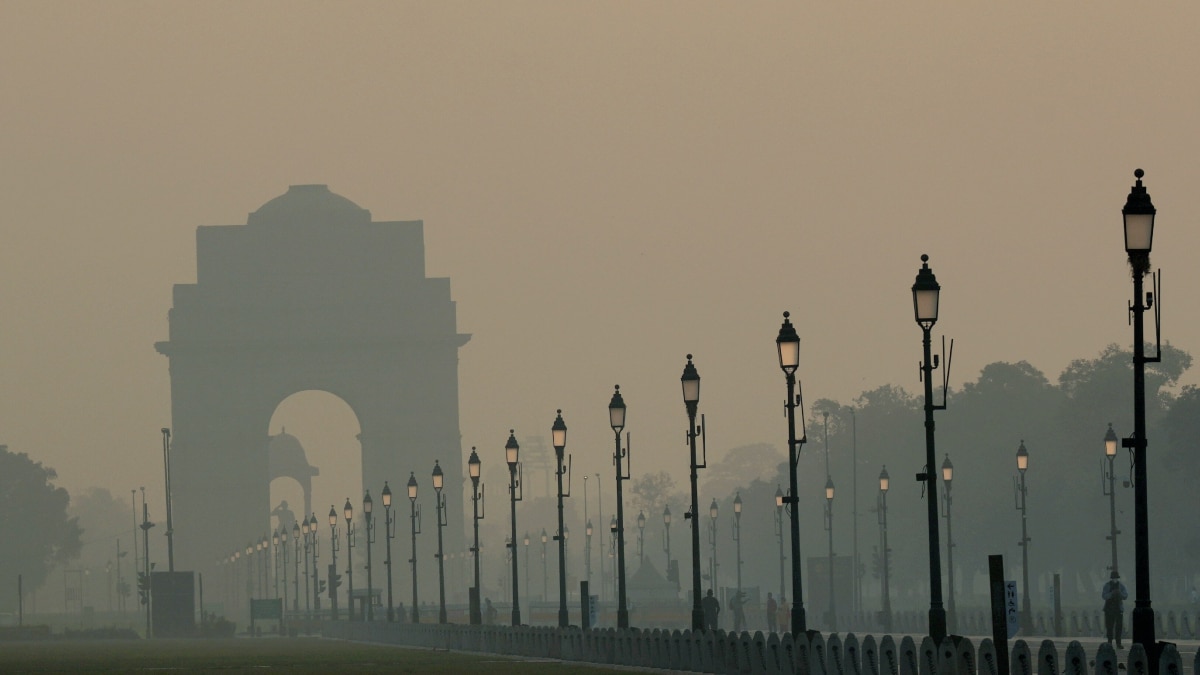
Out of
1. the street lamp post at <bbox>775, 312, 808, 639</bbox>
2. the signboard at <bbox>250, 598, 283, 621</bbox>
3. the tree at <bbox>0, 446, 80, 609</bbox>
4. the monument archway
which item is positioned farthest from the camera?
the tree at <bbox>0, 446, 80, 609</bbox>

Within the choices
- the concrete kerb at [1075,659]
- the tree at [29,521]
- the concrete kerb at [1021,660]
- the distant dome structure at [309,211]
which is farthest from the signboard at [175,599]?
the concrete kerb at [1075,659]

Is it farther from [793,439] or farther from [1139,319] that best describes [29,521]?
[1139,319]

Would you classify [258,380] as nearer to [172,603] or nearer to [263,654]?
[172,603]

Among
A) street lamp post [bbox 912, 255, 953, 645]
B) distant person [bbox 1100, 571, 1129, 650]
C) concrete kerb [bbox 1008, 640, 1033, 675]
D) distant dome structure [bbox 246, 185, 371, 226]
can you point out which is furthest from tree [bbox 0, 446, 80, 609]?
concrete kerb [bbox 1008, 640, 1033, 675]

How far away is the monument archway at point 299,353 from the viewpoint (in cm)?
13600

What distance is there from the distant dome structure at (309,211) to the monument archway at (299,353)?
5 cm

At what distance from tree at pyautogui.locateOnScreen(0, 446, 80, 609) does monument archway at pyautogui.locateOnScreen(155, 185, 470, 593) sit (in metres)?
9.89

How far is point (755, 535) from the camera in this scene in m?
135

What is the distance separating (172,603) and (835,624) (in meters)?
23.8

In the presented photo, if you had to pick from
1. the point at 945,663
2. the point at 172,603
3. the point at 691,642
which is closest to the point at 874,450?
the point at 172,603

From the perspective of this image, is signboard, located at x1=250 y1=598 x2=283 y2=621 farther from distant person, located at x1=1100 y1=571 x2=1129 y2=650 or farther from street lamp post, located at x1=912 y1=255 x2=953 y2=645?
street lamp post, located at x1=912 y1=255 x2=953 y2=645

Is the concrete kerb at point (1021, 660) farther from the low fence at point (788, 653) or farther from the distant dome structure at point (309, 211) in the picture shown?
the distant dome structure at point (309, 211)

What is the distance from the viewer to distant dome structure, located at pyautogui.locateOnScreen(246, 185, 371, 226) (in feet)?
448

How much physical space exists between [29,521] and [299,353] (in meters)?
18.8
